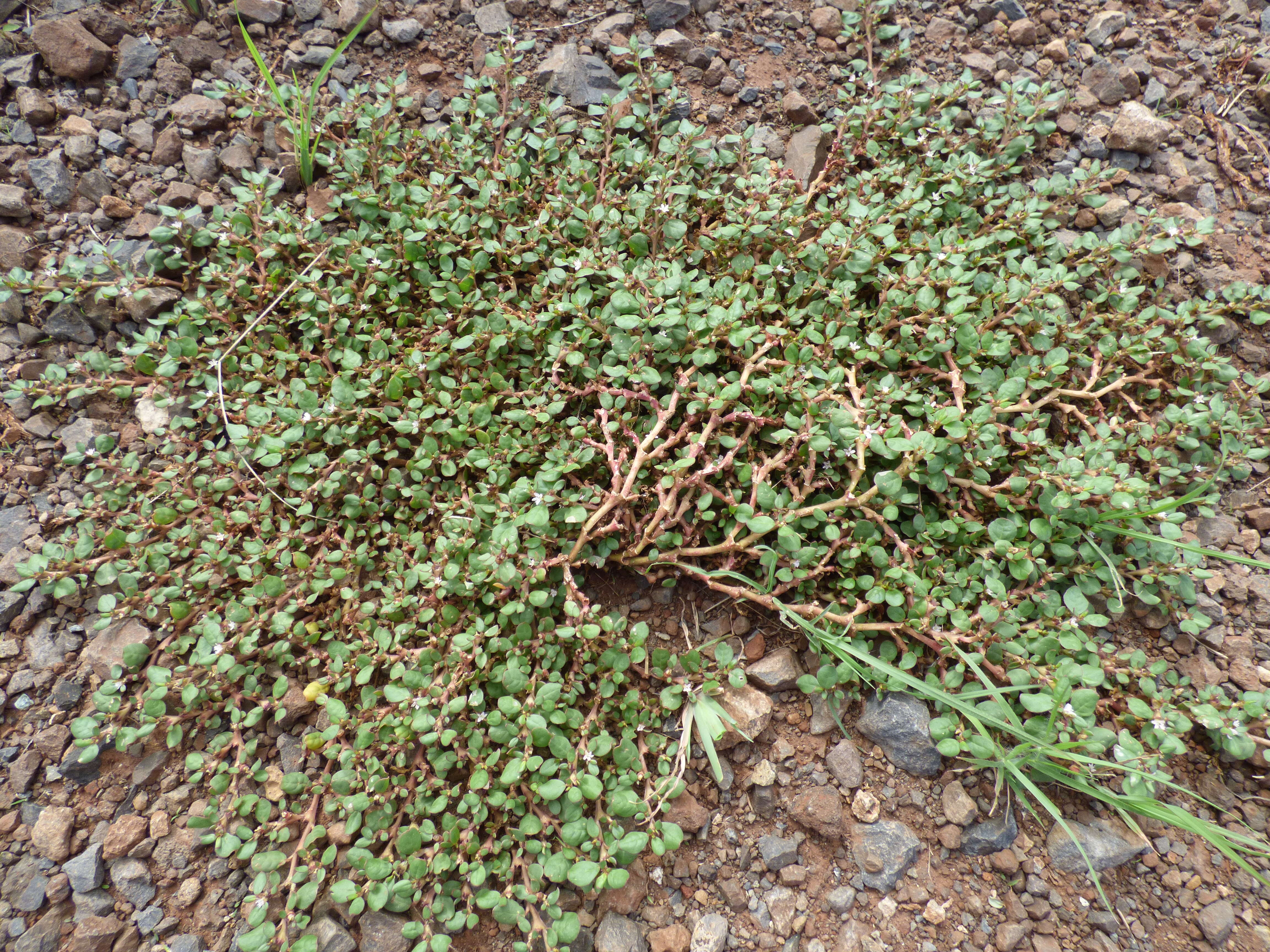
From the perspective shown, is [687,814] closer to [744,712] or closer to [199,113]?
[744,712]

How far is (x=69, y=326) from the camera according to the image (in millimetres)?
2945

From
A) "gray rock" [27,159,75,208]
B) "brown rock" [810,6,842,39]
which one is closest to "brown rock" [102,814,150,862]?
"gray rock" [27,159,75,208]

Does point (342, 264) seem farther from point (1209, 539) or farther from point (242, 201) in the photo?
point (1209, 539)

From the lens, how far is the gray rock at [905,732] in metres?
2.40

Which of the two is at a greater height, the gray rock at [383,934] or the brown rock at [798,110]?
the brown rock at [798,110]

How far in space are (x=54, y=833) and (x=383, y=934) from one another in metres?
1.16

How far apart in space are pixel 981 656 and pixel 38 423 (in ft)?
12.1

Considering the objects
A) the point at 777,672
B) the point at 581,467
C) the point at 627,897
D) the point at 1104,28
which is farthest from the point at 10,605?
the point at 1104,28

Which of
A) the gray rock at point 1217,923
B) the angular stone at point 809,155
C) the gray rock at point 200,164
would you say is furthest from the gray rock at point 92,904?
the angular stone at point 809,155

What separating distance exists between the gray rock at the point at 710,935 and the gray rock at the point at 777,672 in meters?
0.75

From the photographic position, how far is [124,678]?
7.93ft

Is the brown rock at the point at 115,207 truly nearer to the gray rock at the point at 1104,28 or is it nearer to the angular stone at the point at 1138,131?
the angular stone at the point at 1138,131

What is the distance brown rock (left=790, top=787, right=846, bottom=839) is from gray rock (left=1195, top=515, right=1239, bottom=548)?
1.75m

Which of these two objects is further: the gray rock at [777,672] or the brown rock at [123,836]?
the gray rock at [777,672]
